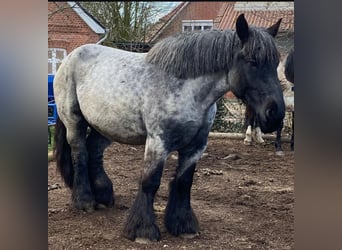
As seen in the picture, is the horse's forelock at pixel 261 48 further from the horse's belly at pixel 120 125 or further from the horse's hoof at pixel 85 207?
the horse's hoof at pixel 85 207

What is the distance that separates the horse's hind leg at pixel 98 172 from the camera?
11.1 feet

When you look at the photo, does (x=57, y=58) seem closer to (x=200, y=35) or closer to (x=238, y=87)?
(x=200, y=35)

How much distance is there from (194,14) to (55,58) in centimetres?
152

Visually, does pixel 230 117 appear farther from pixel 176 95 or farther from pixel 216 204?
pixel 176 95

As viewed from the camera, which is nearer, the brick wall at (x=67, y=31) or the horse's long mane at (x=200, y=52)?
the horse's long mane at (x=200, y=52)

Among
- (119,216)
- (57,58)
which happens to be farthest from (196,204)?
(57,58)

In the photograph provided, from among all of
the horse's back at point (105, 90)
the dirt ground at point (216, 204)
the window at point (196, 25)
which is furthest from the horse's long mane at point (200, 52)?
the window at point (196, 25)

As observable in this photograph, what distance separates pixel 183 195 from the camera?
295 centimetres

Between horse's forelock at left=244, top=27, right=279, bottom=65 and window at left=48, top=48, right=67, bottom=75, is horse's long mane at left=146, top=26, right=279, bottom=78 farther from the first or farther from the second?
window at left=48, top=48, right=67, bottom=75

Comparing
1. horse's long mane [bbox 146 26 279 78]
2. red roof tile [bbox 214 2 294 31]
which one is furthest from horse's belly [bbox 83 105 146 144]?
red roof tile [bbox 214 2 294 31]

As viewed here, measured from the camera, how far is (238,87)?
2609mm

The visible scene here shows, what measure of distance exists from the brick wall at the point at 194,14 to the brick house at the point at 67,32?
646mm

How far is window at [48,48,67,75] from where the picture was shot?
3.47 metres
